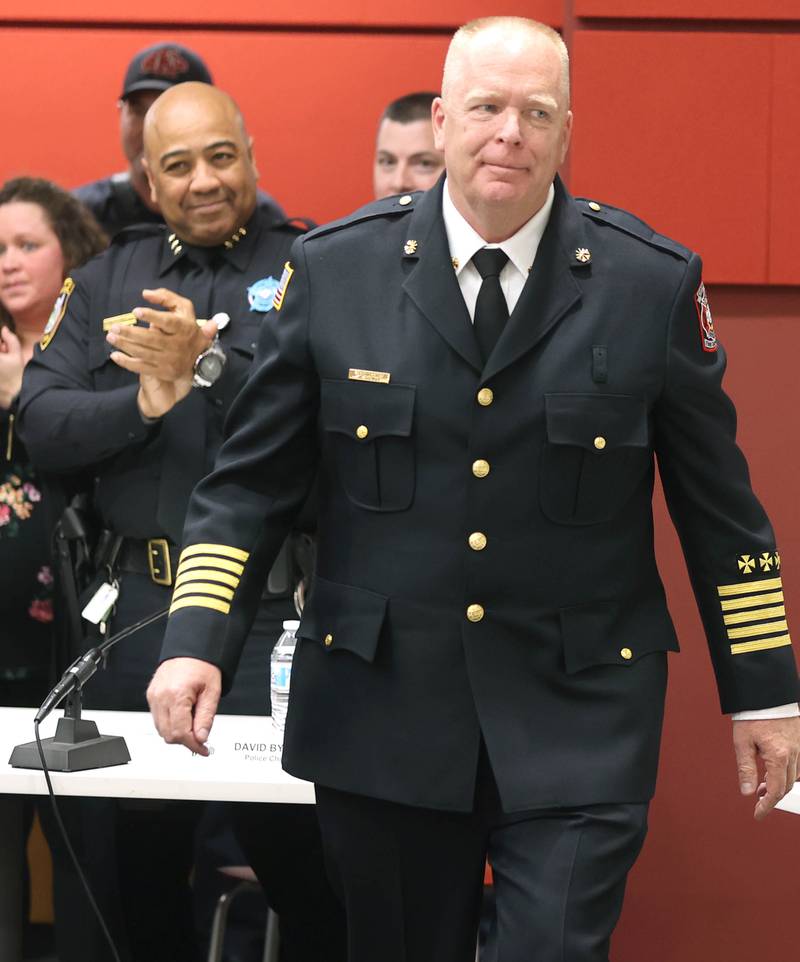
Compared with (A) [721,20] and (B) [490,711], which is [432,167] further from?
(B) [490,711]

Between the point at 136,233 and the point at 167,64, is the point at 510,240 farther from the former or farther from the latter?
the point at 167,64

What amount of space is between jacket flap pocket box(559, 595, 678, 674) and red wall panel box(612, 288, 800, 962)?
146 cm

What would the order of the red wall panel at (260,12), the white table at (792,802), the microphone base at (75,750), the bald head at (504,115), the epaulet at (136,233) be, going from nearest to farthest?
the bald head at (504,115) < the white table at (792,802) < the microphone base at (75,750) < the epaulet at (136,233) < the red wall panel at (260,12)

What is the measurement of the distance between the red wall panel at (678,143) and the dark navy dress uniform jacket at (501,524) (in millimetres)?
1380

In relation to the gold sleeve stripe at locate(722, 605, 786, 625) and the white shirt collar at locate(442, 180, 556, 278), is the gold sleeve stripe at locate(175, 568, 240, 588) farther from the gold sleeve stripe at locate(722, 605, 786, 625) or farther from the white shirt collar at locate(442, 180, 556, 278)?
the gold sleeve stripe at locate(722, 605, 786, 625)

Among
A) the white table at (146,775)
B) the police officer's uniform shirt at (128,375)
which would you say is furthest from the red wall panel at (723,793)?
the white table at (146,775)

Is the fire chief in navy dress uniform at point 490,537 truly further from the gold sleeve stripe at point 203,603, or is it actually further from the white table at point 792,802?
the white table at point 792,802

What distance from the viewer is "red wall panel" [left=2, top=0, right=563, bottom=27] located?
3969 mm

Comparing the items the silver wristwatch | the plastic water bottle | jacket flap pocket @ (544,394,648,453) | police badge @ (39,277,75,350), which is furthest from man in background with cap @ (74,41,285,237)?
jacket flap pocket @ (544,394,648,453)

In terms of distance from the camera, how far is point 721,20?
3.39m

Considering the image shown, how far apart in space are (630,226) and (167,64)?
1.84 m

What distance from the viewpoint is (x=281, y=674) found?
2596 mm

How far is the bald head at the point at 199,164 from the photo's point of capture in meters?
3.15

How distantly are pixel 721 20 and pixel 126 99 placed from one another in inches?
53.0
